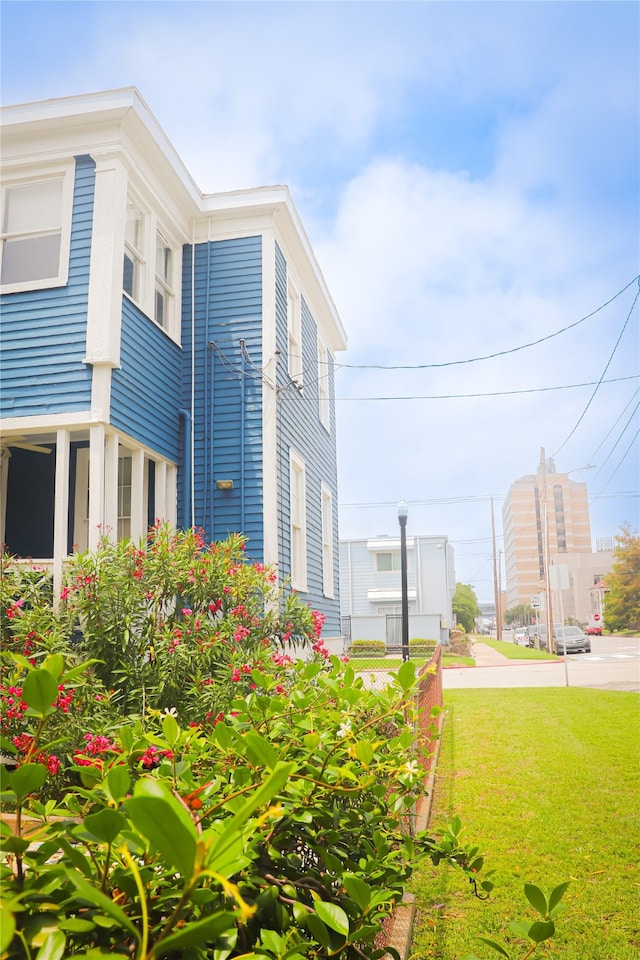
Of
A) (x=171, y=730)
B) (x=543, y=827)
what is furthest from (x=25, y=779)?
(x=543, y=827)

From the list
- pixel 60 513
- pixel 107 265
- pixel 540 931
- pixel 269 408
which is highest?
pixel 107 265

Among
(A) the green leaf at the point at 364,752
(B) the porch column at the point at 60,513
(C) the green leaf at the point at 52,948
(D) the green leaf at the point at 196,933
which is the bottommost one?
(C) the green leaf at the point at 52,948

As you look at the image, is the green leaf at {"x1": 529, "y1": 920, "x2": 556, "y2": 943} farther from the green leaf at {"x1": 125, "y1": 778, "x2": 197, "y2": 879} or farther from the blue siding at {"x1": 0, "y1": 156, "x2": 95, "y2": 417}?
the blue siding at {"x1": 0, "y1": 156, "x2": 95, "y2": 417}

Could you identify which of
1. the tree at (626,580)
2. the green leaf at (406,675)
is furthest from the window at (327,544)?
the tree at (626,580)

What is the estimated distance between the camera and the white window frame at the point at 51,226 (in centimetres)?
757

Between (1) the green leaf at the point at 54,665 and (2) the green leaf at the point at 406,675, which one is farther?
(2) the green leaf at the point at 406,675

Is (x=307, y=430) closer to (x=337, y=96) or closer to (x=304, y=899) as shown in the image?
(x=337, y=96)

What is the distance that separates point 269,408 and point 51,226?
322 cm

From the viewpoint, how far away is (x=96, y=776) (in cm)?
→ 131

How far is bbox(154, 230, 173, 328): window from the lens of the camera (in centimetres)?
915

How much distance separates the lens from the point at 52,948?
2.55ft

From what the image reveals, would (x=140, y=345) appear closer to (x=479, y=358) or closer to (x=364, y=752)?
(x=479, y=358)

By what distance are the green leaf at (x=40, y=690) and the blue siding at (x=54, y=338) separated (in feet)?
21.3

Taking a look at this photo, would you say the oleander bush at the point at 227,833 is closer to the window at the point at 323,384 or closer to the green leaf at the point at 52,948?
the green leaf at the point at 52,948
